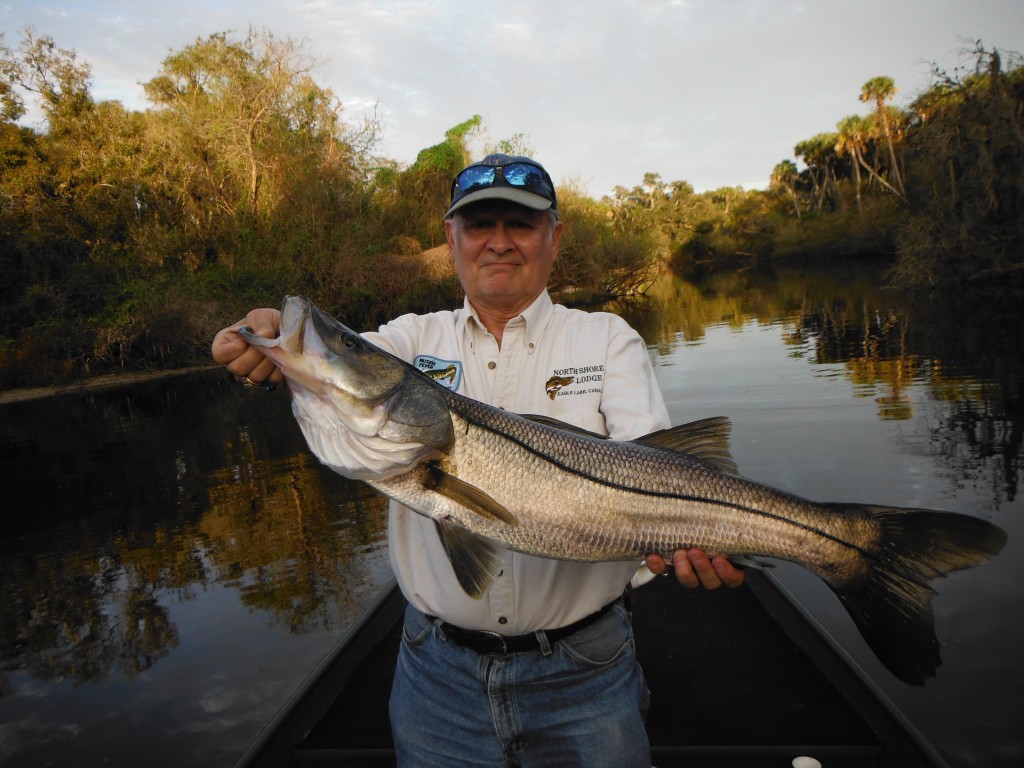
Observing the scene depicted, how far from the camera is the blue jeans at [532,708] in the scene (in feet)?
7.54

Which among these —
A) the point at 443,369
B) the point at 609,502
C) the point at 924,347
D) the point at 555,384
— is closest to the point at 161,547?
the point at 443,369

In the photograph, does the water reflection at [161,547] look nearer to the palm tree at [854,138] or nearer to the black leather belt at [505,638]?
the black leather belt at [505,638]

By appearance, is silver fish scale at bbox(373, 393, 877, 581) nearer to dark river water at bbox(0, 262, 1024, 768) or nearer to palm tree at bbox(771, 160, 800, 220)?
dark river water at bbox(0, 262, 1024, 768)

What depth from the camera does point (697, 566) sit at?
2.38 m

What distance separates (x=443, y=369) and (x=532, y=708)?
1.32 meters

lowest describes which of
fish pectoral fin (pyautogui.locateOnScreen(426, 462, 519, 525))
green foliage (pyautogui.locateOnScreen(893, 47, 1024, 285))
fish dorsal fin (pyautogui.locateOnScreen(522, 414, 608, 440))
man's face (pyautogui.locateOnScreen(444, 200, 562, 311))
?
fish pectoral fin (pyautogui.locateOnScreen(426, 462, 519, 525))

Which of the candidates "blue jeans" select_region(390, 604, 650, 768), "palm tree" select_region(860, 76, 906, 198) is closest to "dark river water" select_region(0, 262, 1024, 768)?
"blue jeans" select_region(390, 604, 650, 768)

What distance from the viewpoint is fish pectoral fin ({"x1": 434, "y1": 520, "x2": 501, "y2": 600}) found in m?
2.22

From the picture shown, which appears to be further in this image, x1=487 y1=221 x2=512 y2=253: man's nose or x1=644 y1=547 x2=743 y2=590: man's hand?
x1=487 y1=221 x2=512 y2=253: man's nose

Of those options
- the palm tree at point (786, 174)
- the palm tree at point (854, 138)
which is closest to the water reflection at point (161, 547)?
the palm tree at point (854, 138)

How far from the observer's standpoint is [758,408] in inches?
498

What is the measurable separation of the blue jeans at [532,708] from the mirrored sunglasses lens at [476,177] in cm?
176

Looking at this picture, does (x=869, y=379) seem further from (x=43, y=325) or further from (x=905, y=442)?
(x=43, y=325)

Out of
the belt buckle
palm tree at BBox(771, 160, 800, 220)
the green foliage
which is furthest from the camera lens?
palm tree at BBox(771, 160, 800, 220)
